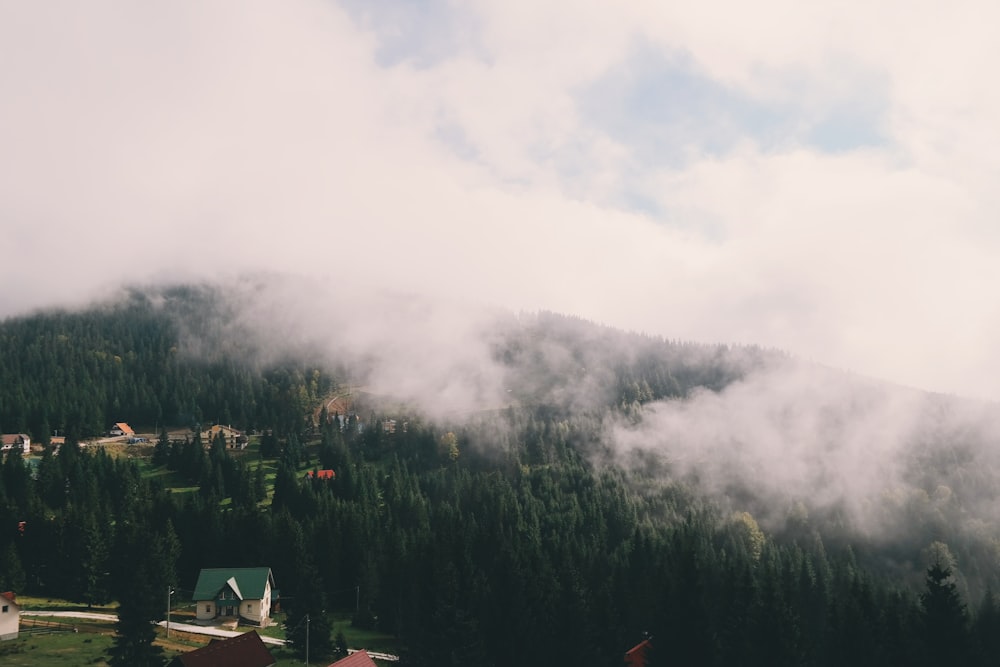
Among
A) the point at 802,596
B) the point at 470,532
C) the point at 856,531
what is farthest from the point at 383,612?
the point at 856,531

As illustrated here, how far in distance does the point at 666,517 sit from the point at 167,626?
395 feet

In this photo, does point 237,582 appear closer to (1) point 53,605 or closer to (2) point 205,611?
(2) point 205,611

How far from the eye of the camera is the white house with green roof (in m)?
85.9

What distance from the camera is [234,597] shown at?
85938mm

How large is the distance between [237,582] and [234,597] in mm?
2158

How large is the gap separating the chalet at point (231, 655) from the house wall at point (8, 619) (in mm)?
22714

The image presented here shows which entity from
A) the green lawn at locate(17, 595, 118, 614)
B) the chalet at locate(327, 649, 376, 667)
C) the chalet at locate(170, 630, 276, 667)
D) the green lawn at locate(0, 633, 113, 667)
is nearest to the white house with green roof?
the green lawn at locate(17, 595, 118, 614)

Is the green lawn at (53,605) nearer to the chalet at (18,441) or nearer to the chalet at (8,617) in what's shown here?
the chalet at (8,617)

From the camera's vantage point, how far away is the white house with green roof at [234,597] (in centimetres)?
8588

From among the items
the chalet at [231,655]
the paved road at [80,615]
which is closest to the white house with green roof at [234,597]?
the paved road at [80,615]

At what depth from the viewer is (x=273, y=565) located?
98.3 m

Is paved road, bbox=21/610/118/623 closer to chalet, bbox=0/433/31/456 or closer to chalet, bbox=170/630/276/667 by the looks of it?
chalet, bbox=170/630/276/667

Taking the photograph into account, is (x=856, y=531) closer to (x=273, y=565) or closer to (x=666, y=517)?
(x=666, y=517)

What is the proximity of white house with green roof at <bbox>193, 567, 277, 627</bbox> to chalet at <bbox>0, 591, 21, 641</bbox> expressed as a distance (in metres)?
19.0
